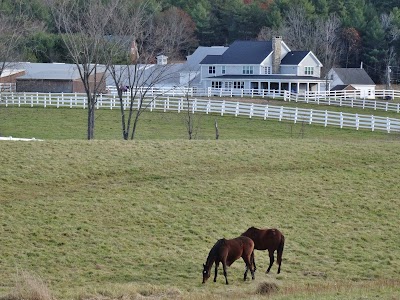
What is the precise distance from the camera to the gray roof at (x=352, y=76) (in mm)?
85062

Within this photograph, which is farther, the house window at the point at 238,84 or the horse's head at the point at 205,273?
the house window at the point at 238,84

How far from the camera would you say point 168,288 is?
17.0 metres

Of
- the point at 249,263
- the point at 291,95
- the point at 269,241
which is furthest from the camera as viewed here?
the point at 291,95

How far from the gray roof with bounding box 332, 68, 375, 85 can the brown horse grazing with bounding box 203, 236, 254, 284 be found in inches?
2693

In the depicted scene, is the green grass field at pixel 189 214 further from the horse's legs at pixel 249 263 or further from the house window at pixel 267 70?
the house window at pixel 267 70

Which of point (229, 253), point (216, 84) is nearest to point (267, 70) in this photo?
point (216, 84)

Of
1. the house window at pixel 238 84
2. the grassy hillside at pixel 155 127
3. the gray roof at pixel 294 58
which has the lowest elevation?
the grassy hillside at pixel 155 127

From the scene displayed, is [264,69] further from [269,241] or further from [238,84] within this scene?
[269,241]

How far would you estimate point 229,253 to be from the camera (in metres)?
17.7

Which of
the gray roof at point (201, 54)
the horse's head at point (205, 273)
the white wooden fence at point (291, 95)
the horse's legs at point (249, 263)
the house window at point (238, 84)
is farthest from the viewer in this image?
the gray roof at point (201, 54)

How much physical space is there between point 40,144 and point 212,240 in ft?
34.8

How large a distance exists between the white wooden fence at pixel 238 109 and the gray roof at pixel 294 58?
20.1m

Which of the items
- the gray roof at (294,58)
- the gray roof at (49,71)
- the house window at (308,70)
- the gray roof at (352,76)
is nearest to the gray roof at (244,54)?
the gray roof at (294,58)

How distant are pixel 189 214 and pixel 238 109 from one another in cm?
3038
